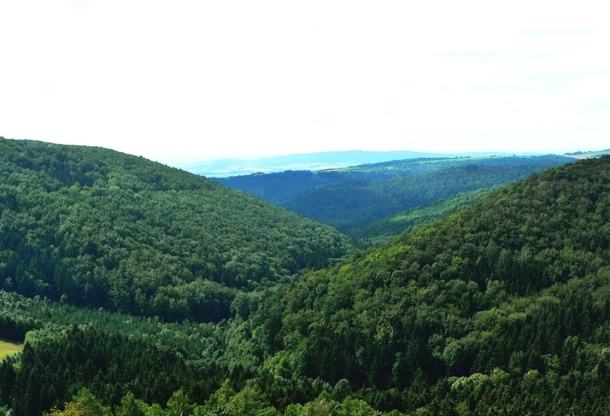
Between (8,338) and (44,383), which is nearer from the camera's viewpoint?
(44,383)

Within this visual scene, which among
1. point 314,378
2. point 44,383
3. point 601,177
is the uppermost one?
point 601,177

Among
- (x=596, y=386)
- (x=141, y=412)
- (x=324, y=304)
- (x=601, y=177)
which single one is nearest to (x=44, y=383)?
(x=141, y=412)

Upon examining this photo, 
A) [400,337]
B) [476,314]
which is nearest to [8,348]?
[400,337]

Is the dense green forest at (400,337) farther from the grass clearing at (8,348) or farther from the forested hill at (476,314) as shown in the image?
the grass clearing at (8,348)

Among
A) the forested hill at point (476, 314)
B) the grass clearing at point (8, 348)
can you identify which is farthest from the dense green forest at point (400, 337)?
the grass clearing at point (8, 348)

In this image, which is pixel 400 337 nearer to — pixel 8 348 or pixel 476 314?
pixel 476 314

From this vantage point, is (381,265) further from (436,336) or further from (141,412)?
(141,412)

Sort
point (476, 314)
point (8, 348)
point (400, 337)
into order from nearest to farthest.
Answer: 1. point (476, 314)
2. point (400, 337)
3. point (8, 348)
